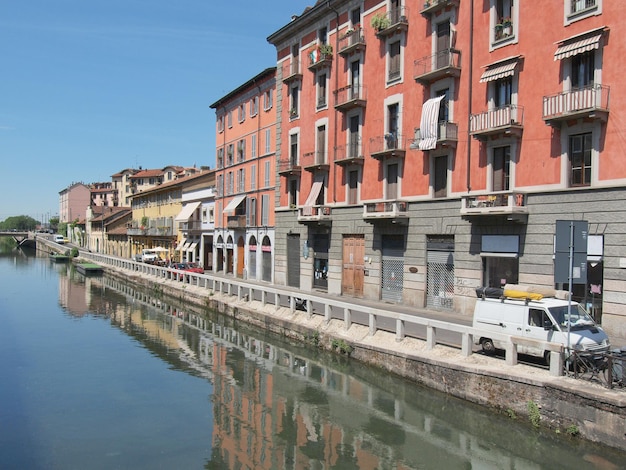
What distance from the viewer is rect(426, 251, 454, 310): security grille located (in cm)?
2210

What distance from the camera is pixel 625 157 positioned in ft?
52.7

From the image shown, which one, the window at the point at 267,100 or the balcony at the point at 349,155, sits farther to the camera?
the window at the point at 267,100

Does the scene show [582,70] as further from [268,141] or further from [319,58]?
[268,141]

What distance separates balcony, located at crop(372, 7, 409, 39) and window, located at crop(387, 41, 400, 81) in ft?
1.89

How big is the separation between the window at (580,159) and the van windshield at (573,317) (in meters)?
5.79

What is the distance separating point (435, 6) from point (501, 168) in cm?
758

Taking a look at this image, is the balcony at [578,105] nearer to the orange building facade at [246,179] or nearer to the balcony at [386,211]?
the balcony at [386,211]

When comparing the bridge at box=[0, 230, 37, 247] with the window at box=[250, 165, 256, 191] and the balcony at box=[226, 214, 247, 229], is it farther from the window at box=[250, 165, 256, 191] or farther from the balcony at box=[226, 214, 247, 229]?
the window at box=[250, 165, 256, 191]

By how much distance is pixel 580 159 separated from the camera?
17422 millimetres

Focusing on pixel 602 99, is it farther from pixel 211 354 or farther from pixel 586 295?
pixel 211 354

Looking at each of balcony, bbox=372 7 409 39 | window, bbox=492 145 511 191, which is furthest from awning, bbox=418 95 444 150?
balcony, bbox=372 7 409 39

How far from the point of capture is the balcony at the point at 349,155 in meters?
27.0

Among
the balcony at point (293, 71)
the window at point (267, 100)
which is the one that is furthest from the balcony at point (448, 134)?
the window at point (267, 100)

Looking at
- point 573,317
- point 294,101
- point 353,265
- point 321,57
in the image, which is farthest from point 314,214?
point 573,317
